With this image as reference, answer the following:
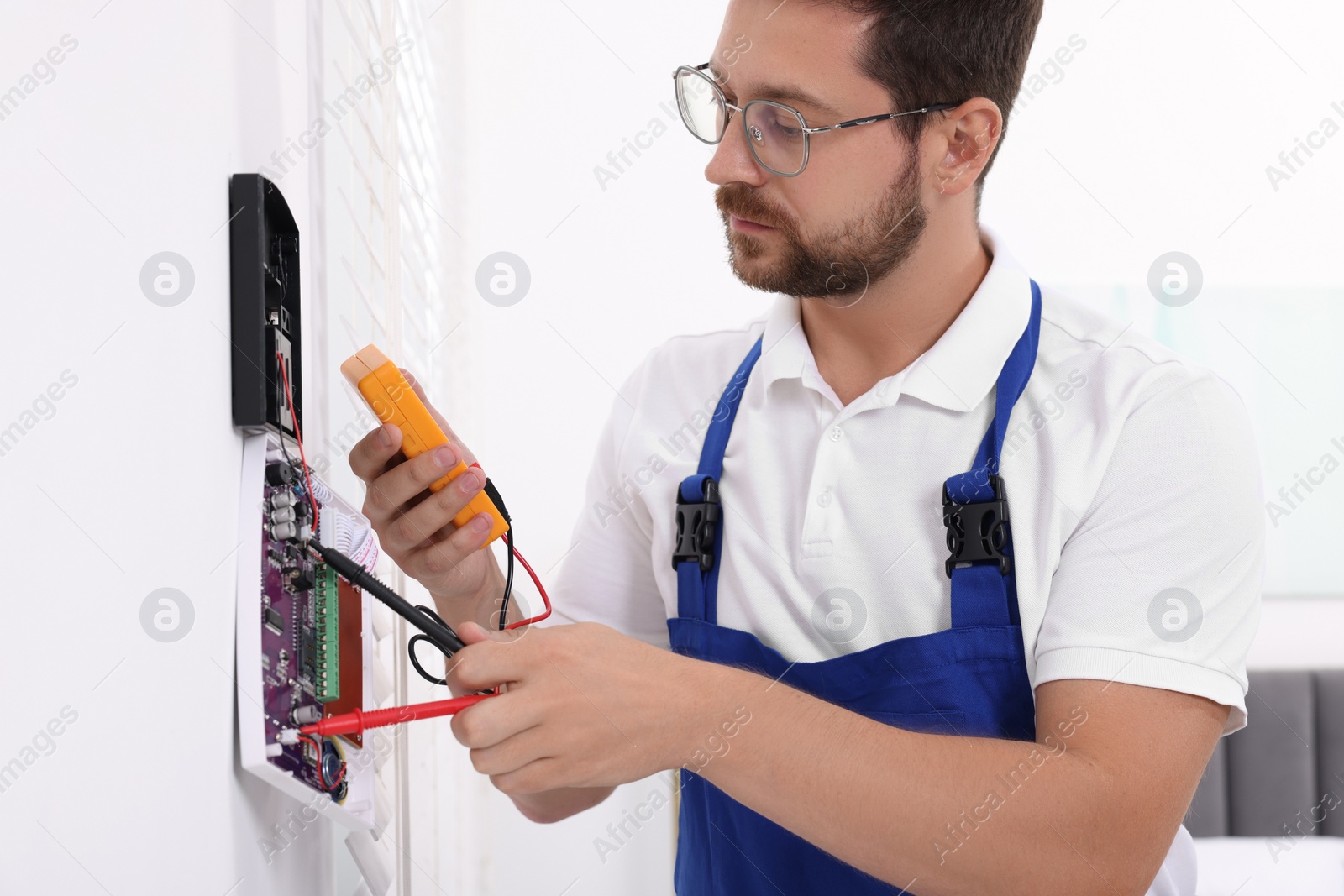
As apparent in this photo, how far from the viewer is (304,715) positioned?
0.63 metres

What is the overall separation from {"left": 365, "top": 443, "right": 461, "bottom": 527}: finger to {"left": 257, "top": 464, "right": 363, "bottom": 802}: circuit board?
90 mm

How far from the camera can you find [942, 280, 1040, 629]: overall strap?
2.92 feet

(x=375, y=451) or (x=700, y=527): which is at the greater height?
(x=375, y=451)

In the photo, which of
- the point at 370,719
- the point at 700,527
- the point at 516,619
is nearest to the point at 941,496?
the point at 700,527

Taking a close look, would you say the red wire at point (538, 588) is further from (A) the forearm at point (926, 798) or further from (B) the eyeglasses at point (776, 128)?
(B) the eyeglasses at point (776, 128)

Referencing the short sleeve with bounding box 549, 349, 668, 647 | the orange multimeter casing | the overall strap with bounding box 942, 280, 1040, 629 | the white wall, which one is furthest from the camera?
the short sleeve with bounding box 549, 349, 668, 647

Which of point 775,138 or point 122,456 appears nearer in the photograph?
point 122,456

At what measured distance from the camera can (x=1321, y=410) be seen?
2.42 m

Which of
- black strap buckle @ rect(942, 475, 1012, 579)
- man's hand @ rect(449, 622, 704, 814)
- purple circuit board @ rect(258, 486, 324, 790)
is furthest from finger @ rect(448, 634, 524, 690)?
black strap buckle @ rect(942, 475, 1012, 579)

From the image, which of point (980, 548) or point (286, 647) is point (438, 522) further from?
point (980, 548)

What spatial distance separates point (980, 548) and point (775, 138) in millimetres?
469

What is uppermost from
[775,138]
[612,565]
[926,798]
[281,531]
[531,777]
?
[775,138]

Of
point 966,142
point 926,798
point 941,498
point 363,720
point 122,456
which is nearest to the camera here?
point 122,456

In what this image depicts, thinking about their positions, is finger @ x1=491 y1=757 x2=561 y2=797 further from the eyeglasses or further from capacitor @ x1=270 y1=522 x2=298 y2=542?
the eyeglasses
